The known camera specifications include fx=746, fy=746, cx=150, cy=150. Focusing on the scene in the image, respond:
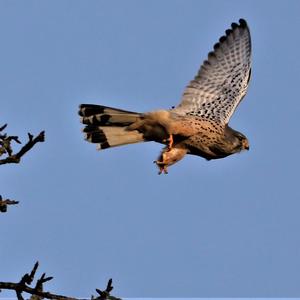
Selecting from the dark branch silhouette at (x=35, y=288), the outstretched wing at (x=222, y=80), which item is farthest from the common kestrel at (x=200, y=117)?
the dark branch silhouette at (x=35, y=288)

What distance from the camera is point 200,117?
320 inches

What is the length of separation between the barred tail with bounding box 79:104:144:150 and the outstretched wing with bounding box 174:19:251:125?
1.92 feet

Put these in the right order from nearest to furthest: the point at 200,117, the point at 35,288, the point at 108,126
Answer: the point at 35,288
the point at 108,126
the point at 200,117

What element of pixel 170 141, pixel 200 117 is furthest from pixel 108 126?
pixel 200 117

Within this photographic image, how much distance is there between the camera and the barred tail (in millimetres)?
7754

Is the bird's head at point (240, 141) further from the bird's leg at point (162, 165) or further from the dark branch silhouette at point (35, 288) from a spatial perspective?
the dark branch silhouette at point (35, 288)

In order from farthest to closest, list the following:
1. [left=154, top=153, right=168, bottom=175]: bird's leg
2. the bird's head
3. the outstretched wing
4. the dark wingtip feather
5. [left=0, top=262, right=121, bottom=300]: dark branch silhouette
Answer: the dark wingtip feather, the bird's head, the outstretched wing, [left=154, top=153, right=168, bottom=175]: bird's leg, [left=0, top=262, right=121, bottom=300]: dark branch silhouette

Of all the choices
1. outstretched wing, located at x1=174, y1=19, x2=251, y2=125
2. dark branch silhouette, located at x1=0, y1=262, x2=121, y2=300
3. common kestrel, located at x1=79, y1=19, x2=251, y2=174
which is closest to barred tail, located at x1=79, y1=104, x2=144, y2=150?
common kestrel, located at x1=79, y1=19, x2=251, y2=174

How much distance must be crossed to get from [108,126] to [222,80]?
1.68m

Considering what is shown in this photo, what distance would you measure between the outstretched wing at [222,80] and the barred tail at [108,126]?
0.59m

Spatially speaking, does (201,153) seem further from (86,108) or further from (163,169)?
(86,108)

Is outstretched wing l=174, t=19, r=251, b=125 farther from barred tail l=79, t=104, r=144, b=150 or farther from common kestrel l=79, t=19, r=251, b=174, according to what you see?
barred tail l=79, t=104, r=144, b=150

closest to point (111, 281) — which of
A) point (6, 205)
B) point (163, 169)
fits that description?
point (6, 205)

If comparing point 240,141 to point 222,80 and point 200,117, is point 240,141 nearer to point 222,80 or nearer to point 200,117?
point 200,117
